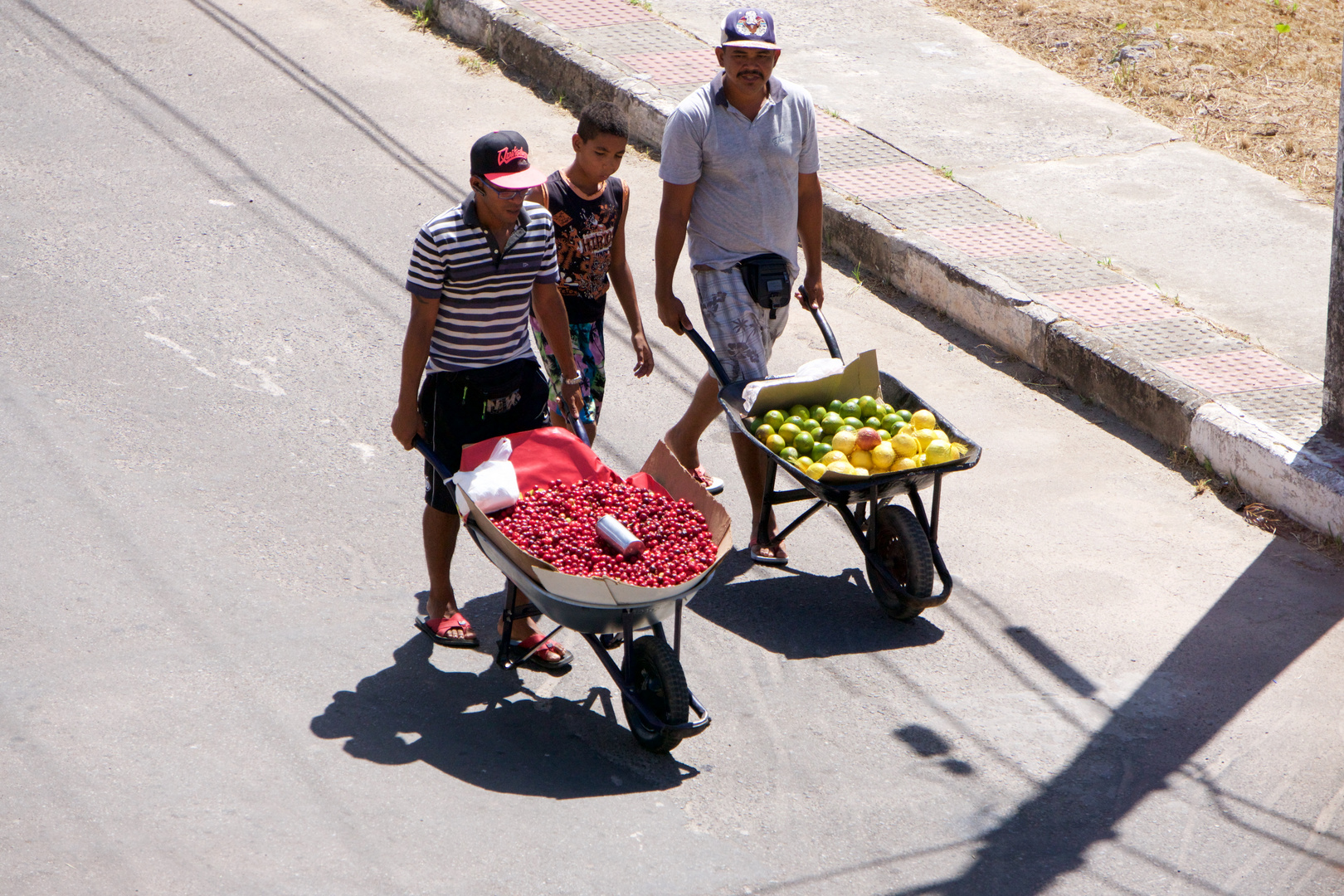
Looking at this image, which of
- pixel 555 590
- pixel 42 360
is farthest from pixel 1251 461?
pixel 42 360

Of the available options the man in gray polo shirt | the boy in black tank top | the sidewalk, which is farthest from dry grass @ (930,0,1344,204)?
the boy in black tank top

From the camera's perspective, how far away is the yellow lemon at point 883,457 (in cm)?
519

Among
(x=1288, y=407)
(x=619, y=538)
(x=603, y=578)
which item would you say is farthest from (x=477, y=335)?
(x=1288, y=407)

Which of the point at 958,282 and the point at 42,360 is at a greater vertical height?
the point at 958,282

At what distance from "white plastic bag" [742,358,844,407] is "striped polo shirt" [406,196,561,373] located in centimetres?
88

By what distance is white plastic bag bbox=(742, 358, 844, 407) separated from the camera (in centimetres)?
544

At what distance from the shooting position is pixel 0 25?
1065 cm

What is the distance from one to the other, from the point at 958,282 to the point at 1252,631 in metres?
2.93

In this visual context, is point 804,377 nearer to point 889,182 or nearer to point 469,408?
point 469,408

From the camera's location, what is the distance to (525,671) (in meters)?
5.13

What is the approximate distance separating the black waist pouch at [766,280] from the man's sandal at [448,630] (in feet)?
5.65

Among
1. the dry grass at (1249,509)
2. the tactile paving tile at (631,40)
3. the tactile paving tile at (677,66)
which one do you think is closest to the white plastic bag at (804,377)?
the dry grass at (1249,509)

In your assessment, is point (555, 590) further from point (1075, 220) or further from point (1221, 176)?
point (1221, 176)

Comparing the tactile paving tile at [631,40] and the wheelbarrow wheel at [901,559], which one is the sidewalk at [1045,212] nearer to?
the tactile paving tile at [631,40]
